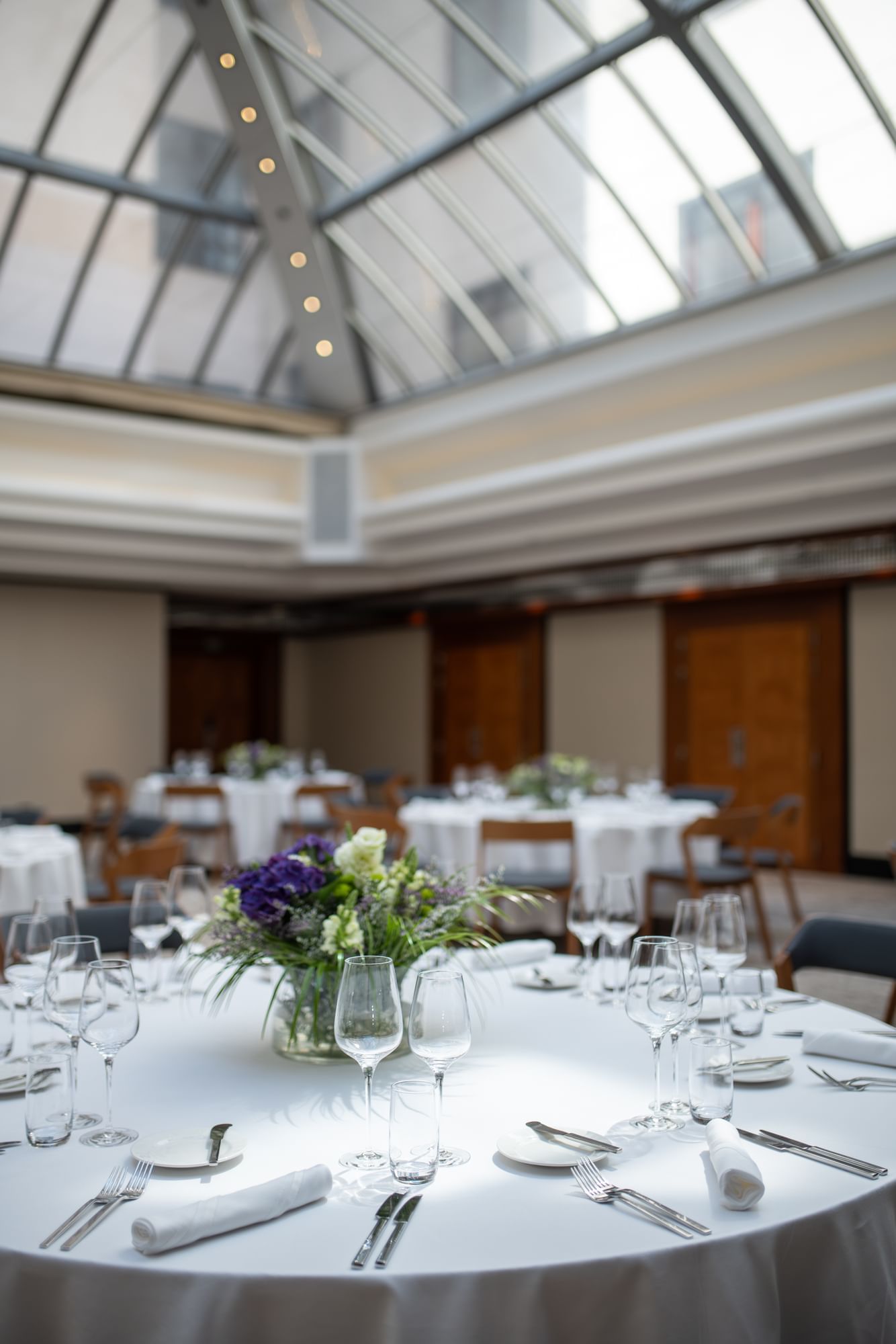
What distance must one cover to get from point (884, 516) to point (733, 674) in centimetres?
304

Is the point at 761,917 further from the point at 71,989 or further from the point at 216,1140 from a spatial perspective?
the point at 216,1140

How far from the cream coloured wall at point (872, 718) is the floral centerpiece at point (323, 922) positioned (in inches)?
347

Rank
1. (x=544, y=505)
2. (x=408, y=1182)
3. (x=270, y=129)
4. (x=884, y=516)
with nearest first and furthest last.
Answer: (x=408, y=1182) → (x=884, y=516) → (x=270, y=129) → (x=544, y=505)

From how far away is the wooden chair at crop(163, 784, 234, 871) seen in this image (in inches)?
370

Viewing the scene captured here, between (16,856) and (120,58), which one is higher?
(120,58)

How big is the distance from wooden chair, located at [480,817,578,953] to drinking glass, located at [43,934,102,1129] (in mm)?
3718

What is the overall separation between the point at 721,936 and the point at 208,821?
7.70 meters

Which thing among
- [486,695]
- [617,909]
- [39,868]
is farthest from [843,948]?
[486,695]

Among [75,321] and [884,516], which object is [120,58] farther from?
[884,516]

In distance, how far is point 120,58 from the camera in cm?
937

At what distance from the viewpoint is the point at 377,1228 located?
4.71ft

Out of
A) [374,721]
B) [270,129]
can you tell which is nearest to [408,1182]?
[270,129]

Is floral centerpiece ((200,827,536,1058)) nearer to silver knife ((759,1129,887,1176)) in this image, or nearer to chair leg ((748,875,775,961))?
silver knife ((759,1129,887,1176))

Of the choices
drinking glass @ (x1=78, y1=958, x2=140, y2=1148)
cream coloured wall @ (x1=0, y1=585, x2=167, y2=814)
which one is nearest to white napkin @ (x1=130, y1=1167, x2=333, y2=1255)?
drinking glass @ (x1=78, y1=958, x2=140, y2=1148)
